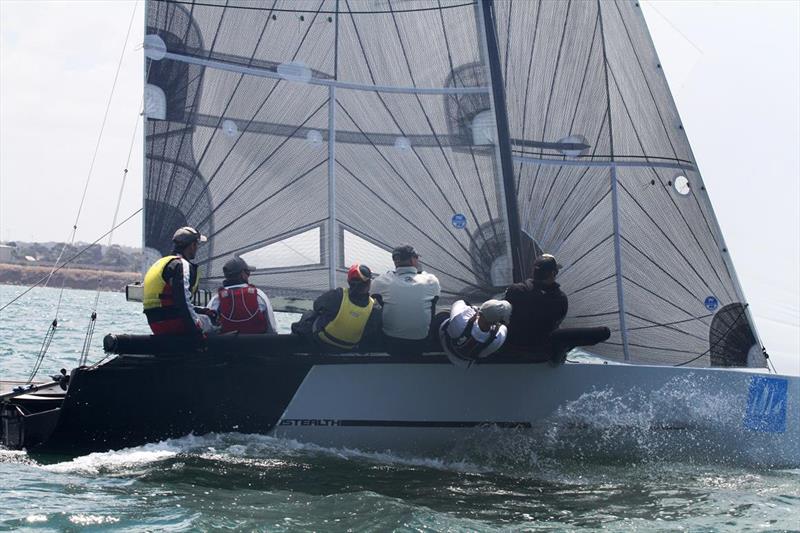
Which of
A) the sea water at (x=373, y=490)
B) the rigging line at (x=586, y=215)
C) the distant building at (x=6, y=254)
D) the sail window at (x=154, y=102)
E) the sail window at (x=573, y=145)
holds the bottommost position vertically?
the sea water at (x=373, y=490)

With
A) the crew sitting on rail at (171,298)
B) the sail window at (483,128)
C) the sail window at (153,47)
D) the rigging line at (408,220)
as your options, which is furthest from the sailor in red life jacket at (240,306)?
the sail window at (483,128)

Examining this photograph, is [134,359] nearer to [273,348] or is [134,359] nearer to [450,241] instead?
[273,348]

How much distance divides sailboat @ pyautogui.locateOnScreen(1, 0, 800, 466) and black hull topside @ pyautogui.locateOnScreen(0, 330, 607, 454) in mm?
33

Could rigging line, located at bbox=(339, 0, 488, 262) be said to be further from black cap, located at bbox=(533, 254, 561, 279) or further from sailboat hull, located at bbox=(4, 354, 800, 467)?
sailboat hull, located at bbox=(4, 354, 800, 467)

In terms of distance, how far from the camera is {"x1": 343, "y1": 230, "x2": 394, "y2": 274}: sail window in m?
7.64

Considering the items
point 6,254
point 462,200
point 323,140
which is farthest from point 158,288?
point 6,254

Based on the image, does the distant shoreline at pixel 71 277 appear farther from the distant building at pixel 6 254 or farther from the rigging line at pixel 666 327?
the rigging line at pixel 666 327

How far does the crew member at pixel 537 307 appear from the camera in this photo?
6.36 m

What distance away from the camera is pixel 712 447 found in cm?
670

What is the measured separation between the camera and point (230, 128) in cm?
767

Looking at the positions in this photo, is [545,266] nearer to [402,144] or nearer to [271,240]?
[402,144]

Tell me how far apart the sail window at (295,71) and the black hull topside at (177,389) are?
2.27m

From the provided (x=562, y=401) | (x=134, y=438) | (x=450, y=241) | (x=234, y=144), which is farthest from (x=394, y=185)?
(x=134, y=438)

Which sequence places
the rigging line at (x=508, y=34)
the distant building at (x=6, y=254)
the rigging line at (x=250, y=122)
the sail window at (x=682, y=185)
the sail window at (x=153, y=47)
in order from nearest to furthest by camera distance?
the sail window at (x=153, y=47), the rigging line at (x=250, y=122), the sail window at (x=682, y=185), the rigging line at (x=508, y=34), the distant building at (x=6, y=254)
